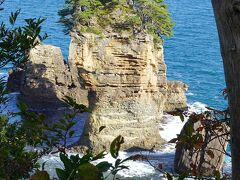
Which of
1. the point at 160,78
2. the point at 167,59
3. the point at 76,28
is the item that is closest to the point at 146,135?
the point at 160,78

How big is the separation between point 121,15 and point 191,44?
18.6 metres

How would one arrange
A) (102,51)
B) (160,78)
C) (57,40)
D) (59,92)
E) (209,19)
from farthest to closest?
1. (209,19)
2. (57,40)
3. (59,92)
4. (160,78)
5. (102,51)

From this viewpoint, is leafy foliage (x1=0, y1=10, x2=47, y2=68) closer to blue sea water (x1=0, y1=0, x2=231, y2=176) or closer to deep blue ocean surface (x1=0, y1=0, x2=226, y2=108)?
blue sea water (x1=0, y1=0, x2=231, y2=176)

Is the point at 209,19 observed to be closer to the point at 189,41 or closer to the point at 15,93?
the point at 189,41

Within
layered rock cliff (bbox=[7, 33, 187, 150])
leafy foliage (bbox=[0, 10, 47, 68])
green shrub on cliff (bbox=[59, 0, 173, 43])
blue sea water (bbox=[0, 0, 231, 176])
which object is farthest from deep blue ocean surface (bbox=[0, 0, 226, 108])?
leafy foliage (bbox=[0, 10, 47, 68])

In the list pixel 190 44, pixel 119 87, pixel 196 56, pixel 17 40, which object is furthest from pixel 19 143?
pixel 190 44

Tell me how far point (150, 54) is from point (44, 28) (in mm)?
20498

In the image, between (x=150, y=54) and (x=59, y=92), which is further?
(x=59, y=92)

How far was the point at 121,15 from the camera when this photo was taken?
18281mm

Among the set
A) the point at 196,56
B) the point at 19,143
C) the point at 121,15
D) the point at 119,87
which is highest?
the point at 121,15

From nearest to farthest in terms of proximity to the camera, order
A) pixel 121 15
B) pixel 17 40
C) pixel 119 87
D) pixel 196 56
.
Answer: pixel 17 40
pixel 119 87
pixel 121 15
pixel 196 56

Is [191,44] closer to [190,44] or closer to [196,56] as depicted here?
[190,44]

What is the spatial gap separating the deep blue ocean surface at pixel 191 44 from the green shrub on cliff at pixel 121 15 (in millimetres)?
6245

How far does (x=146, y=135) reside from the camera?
1881cm
